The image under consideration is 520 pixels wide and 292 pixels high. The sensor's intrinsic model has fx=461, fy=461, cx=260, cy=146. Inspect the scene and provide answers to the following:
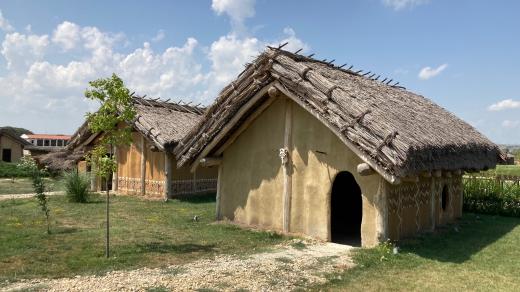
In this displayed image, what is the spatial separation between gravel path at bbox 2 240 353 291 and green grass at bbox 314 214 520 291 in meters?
0.49

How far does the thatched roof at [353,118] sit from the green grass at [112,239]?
7.67 ft

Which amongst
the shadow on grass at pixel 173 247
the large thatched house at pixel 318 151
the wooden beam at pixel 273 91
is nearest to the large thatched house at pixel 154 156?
the large thatched house at pixel 318 151

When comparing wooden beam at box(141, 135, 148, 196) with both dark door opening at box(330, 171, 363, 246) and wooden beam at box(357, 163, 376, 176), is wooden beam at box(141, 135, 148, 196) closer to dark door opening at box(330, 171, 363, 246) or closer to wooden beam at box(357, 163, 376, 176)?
dark door opening at box(330, 171, 363, 246)

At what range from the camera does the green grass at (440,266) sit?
8109 mm

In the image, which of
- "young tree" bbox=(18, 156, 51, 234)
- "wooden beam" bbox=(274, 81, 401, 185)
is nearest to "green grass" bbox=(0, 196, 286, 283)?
"young tree" bbox=(18, 156, 51, 234)

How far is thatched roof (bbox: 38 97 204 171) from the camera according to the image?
64.6 ft

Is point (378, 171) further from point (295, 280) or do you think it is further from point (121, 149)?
point (121, 149)

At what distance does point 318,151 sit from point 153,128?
10.2 metres

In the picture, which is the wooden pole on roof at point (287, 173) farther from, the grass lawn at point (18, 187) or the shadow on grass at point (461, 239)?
the grass lawn at point (18, 187)

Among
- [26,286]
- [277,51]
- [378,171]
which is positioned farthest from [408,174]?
[26,286]

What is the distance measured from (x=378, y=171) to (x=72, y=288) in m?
6.21

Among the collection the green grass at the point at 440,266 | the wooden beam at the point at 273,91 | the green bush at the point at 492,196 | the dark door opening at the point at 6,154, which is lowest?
the green grass at the point at 440,266

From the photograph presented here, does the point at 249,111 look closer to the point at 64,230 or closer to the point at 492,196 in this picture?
the point at 64,230

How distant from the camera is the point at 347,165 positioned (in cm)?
1098
